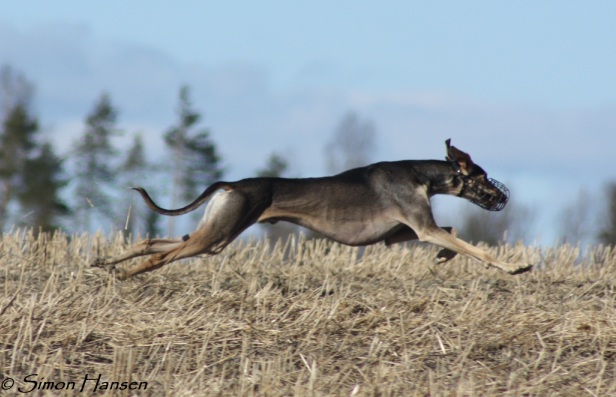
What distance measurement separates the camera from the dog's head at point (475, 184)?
11.1m

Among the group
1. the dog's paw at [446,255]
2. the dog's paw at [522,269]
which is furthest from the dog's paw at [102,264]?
the dog's paw at [522,269]

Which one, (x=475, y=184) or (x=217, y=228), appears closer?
(x=217, y=228)

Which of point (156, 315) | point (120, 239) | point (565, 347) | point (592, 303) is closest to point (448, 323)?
point (565, 347)

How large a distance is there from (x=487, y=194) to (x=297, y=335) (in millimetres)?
3459

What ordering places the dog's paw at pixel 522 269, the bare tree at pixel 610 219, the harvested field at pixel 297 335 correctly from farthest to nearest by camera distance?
the bare tree at pixel 610 219
the dog's paw at pixel 522 269
the harvested field at pixel 297 335

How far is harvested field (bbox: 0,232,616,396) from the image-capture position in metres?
7.36

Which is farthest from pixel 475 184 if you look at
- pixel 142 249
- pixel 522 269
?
pixel 142 249

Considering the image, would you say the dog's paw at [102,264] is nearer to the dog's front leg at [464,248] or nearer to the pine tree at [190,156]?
the dog's front leg at [464,248]

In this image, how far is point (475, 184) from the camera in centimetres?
1112


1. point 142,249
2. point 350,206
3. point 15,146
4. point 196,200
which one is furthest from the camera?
point 15,146

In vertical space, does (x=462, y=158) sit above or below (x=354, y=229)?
above

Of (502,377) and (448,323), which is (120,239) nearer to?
(448,323)

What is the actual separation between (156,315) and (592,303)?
12.0ft

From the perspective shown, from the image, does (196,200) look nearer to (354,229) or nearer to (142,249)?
(142,249)
